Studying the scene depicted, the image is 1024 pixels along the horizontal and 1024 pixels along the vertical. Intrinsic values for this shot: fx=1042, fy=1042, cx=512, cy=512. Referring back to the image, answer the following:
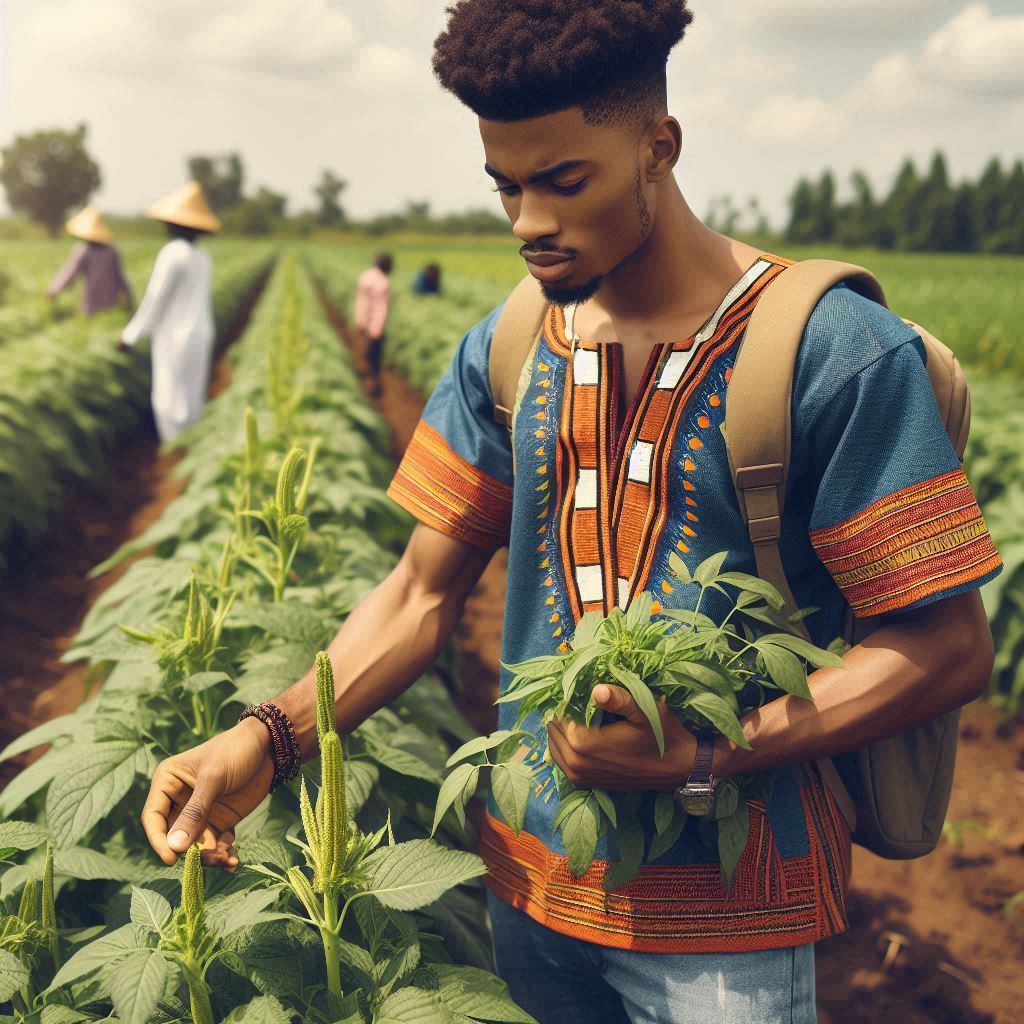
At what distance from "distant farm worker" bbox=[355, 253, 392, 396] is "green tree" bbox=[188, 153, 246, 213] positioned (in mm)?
104685

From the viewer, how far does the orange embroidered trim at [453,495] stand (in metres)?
1.51

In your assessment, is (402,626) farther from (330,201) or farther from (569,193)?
(330,201)

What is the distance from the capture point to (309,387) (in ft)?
17.8

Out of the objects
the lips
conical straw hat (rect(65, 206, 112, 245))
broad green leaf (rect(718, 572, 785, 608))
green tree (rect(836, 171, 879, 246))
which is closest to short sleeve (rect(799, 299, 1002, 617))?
broad green leaf (rect(718, 572, 785, 608))

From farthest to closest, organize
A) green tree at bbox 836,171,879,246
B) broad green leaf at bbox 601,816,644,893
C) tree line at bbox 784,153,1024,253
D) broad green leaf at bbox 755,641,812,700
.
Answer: green tree at bbox 836,171,879,246, tree line at bbox 784,153,1024,253, broad green leaf at bbox 601,816,644,893, broad green leaf at bbox 755,641,812,700

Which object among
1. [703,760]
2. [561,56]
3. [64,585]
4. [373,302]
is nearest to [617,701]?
[703,760]

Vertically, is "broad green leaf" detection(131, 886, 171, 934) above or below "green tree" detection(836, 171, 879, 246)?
below

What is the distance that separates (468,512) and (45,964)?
2.62 ft

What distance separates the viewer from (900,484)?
1144 mm

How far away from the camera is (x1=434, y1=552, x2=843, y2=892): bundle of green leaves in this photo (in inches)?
44.6

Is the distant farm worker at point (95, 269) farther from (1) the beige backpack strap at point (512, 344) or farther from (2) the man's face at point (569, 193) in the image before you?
(2) the man's face at point (569, 193)

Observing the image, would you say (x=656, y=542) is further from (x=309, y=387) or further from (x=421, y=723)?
(x=309, y=387)

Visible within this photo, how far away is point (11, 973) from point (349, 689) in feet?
1.73

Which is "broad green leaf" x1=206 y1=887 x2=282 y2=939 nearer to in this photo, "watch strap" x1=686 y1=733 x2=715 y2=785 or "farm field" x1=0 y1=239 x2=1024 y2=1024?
"farm field" x1=0 y1=239 x2=1024 y2=1024
